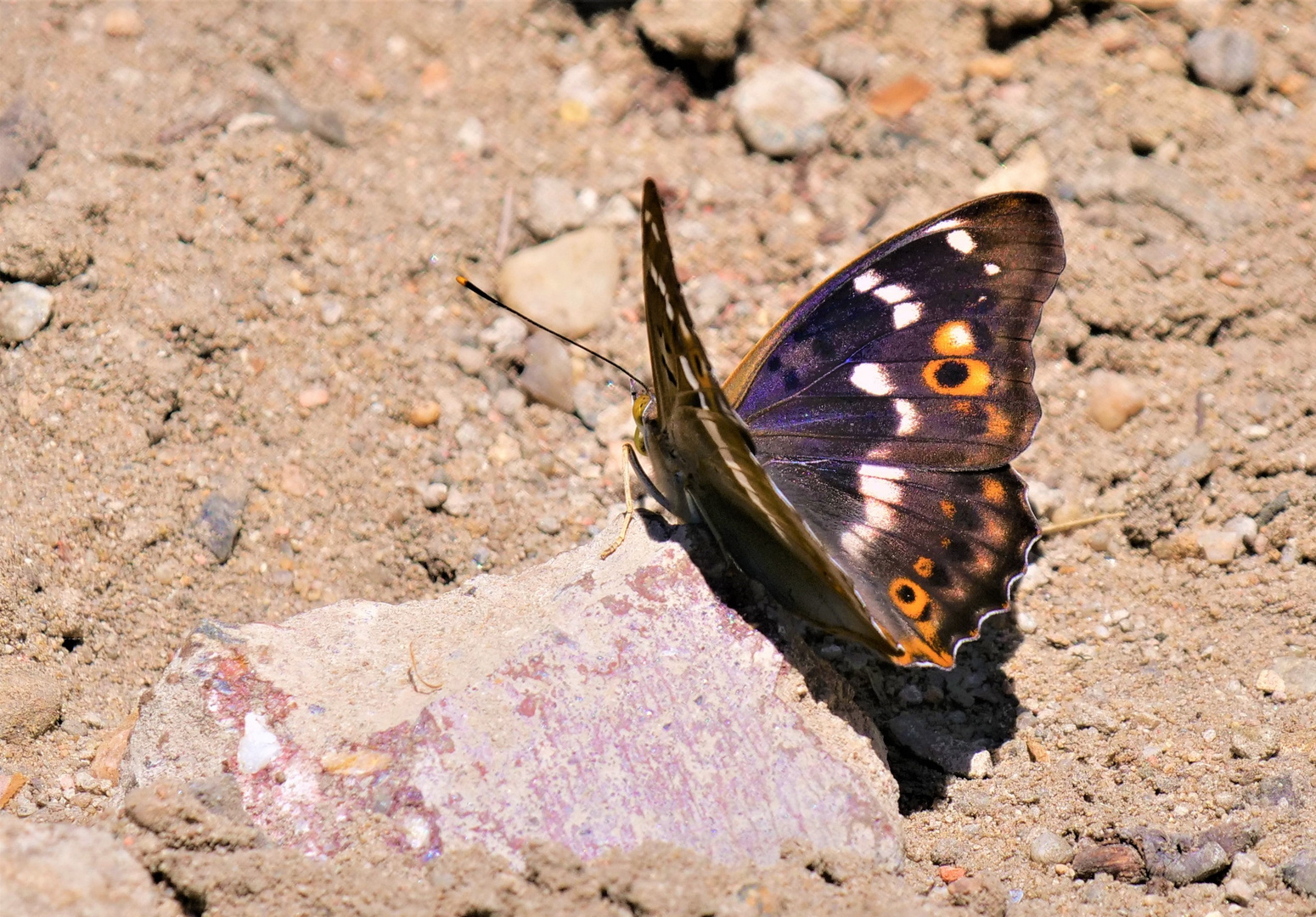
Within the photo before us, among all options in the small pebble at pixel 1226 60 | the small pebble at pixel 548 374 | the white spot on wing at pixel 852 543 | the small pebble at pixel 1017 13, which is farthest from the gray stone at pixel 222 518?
the small pebble at pixel 1226 60

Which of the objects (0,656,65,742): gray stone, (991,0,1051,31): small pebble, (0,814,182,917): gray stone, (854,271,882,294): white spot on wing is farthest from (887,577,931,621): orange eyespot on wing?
(991,0,1051,31): small pebble

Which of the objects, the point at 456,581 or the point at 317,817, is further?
the point at 456,581

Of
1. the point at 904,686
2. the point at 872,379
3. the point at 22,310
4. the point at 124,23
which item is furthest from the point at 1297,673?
the point at 124,23

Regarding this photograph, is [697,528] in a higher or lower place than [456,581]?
higher

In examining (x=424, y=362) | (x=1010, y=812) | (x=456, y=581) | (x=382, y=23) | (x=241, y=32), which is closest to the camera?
(x=1010, y=812)

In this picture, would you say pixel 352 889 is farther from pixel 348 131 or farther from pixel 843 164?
pixel 843 164

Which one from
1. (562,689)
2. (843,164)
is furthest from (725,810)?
(843,164)
